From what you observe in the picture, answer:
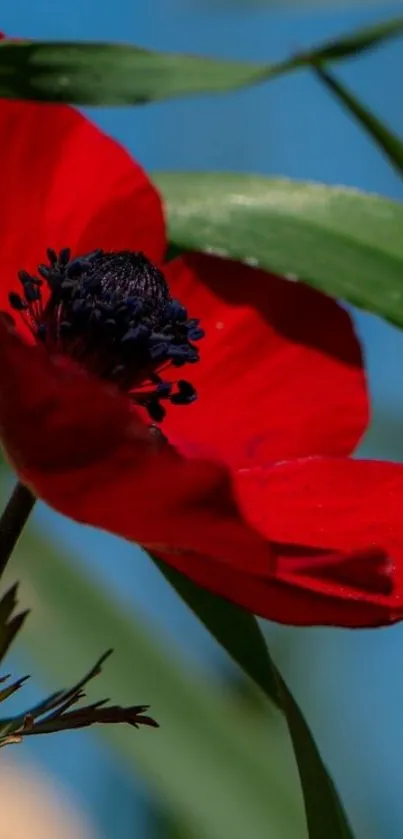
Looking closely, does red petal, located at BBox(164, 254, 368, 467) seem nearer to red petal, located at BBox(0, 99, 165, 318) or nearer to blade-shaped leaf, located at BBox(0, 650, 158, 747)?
red petal, located at BBox(0, 99, 165, 318)

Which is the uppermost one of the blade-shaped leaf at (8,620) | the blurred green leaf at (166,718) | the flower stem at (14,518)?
the flower stem at (14,518)

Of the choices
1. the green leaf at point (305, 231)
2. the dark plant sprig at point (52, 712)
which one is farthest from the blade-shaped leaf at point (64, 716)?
the green leaf at point (305, 231)

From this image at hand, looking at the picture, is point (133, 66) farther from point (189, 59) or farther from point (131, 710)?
point (131, 710)

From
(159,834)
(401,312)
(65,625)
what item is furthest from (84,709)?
(159,834)

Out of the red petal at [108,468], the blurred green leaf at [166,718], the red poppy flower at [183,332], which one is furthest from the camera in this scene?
the blurred green leaf at [166,718]

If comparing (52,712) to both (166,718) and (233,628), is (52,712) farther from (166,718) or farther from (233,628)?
(166,718)

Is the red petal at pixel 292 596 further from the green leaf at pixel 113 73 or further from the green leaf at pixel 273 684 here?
the green leaf at pixel 113 73
